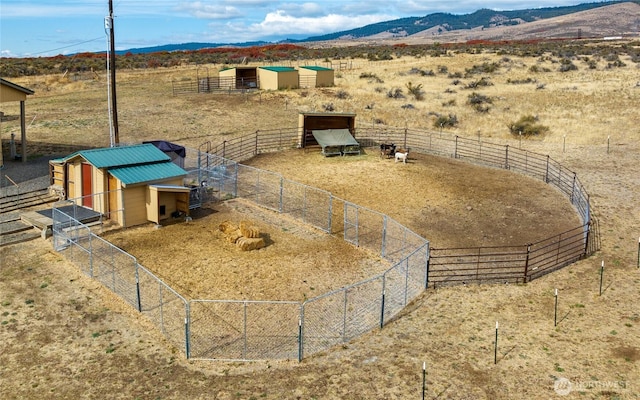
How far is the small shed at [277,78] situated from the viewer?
55562 millimetres

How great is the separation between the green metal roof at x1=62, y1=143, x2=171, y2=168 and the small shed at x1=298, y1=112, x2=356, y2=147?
46.5ft

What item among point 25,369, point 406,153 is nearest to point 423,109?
point 406,153

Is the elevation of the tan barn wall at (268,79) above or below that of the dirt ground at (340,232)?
above

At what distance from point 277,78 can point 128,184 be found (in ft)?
115

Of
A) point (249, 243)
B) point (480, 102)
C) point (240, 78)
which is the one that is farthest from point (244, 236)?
point (240, 78)

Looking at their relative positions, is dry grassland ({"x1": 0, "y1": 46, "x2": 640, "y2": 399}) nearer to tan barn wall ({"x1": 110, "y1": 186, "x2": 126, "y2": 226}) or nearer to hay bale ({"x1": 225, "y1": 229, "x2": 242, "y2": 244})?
tan barn wall ({"x1": 110, "y1": 186, "x2": 126, "y2": 226})

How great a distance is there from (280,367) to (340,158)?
910 inches

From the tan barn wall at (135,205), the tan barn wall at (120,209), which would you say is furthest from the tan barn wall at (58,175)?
the tan barn wall at (135,205)

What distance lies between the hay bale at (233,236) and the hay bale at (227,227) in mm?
164

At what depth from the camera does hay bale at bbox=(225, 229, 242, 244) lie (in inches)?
845

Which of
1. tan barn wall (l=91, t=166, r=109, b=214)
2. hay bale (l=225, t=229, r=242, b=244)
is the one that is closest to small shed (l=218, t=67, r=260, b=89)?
tan barn wall (l=91, t=166, r=109, b=214)

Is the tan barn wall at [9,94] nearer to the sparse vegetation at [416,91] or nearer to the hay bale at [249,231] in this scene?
the hay bale at [249,231]

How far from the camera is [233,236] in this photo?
21609mm

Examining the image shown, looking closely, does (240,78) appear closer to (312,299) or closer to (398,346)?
(312,299)
